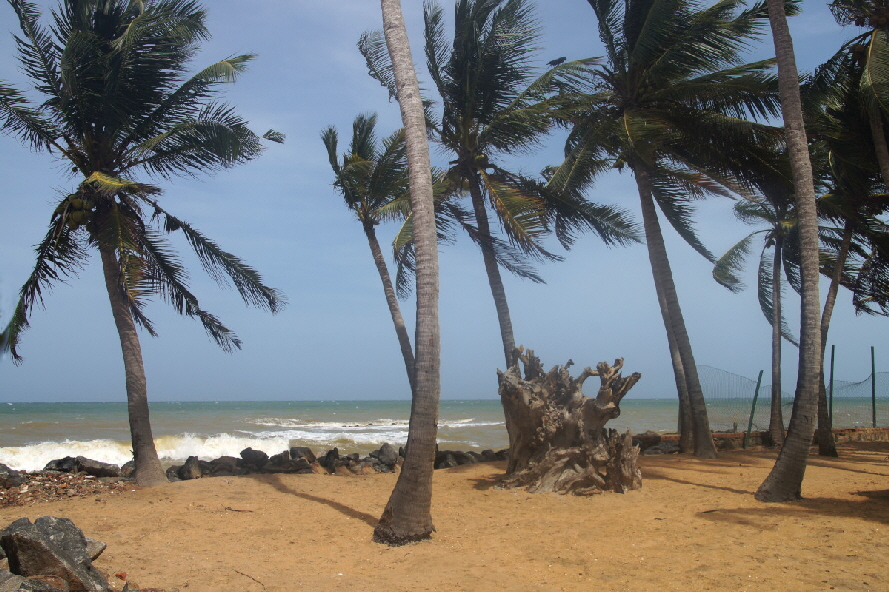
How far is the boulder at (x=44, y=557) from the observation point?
438 centimetres

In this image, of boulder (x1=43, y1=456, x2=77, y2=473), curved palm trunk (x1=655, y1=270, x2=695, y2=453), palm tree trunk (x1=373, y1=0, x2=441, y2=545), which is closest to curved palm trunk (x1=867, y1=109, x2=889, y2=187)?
curved palm trunk (x1=655, y1=270, x2=695, y2=453)

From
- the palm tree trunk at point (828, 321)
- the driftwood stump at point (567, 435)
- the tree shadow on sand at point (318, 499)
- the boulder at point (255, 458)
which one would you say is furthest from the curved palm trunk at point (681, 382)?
the boulder at point (255, 458)

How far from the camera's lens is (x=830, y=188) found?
43.8 feet

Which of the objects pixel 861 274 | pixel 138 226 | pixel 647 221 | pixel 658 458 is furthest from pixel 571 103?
pixel 861 274

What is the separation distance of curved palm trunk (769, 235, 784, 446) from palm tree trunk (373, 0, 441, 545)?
36.0 ft

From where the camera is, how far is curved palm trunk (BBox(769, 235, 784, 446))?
47.5 feet

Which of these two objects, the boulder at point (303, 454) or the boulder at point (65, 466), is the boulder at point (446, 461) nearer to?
the boulder at point (303, 454)

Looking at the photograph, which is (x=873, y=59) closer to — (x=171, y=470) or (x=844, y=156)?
(x=844, y=156)

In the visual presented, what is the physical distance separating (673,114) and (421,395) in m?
7.98

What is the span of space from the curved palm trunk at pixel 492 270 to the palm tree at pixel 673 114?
156 cm

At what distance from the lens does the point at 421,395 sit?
21.6 feet

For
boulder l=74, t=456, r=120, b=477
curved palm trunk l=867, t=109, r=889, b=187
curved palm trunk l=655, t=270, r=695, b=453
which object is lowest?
boulder l=74, t=456, r=120, b=477

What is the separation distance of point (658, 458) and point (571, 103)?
6912 millimetres

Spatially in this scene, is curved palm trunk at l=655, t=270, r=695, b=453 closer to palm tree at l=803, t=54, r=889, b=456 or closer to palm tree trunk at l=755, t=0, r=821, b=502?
palm tree at l=803, t=54, r=889, b=456
